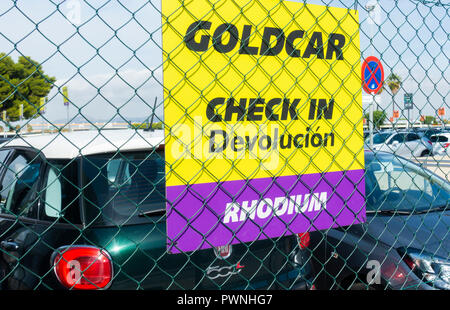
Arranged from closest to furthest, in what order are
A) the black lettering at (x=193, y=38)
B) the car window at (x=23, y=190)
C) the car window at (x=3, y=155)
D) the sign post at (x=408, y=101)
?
1. the black lettering at (x=193, y=38)
2. the sign post at (x=408, y=101)
3. the car window at (x=23, y=190)
4. the car window at (x=3, y=155)

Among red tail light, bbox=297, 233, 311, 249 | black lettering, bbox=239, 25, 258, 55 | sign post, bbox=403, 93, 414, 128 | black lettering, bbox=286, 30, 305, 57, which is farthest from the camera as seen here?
red tail light, bbox=297, 233, 311, 249

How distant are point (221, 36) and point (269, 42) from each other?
0.78ft

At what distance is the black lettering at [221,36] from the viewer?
1.60 metres

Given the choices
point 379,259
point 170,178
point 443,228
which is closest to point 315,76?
point 170,178

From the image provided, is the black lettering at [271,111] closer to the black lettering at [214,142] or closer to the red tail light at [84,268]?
the black lettering at [214,142]

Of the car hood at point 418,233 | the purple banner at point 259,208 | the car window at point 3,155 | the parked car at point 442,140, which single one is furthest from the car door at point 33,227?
the parked car at point 442,140

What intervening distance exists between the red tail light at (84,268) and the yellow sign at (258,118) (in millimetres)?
481

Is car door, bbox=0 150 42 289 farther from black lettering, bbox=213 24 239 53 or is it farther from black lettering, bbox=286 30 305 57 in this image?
black lettering, bbox=286 30 305 57

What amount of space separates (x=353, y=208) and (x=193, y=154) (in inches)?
36.6

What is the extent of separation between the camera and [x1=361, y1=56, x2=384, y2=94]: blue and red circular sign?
2.03 m

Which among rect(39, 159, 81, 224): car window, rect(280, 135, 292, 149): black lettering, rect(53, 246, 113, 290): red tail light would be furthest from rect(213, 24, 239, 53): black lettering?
rect(53, 246, 113, 290): red tail light

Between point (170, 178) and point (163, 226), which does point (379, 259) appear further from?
point (170, 178)

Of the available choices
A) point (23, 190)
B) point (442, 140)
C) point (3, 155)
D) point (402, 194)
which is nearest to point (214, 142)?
point (23, 190)

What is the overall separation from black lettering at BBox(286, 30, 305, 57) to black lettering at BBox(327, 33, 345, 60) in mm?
175
